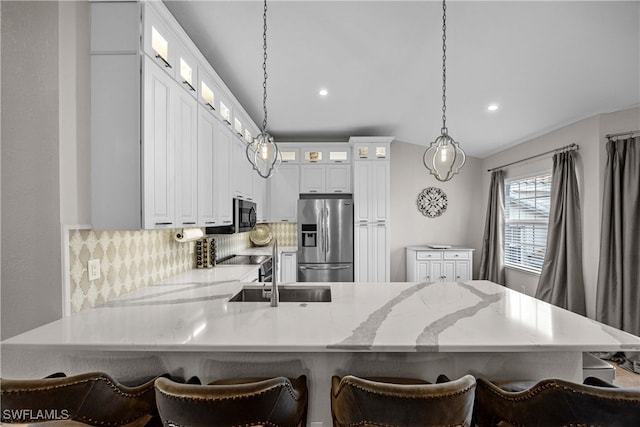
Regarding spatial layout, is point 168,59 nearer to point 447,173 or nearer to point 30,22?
point 30,22

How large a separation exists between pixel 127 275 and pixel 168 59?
1418mm

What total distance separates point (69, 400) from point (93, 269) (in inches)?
36.3

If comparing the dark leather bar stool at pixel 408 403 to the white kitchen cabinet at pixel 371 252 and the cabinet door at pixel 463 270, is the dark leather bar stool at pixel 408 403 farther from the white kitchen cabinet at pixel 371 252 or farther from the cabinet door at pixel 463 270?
the cabinet door at pixel 463 270

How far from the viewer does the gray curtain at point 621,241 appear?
2893 millimetres

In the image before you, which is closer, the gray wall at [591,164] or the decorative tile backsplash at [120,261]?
the decorative tile backsplash at [120,261]

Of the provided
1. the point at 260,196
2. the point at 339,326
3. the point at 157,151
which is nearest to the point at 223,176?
the point at 157,151

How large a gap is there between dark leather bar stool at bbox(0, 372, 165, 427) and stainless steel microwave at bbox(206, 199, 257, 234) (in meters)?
2.21

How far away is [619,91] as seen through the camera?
285 centimetres

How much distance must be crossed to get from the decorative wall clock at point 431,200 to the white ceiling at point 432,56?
1552 mm

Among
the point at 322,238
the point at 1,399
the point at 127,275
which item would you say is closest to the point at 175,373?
the point at 1,399

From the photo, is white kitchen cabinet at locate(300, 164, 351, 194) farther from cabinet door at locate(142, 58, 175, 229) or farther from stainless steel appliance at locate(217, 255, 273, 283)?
cabinet door at locate(142, 58, 175, 229)

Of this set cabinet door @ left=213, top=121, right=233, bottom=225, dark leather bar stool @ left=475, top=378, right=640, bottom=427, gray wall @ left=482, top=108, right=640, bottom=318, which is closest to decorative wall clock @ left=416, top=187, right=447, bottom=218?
gray wall @ left=482, top=108, right=640, bottom=318

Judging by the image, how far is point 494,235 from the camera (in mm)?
4902

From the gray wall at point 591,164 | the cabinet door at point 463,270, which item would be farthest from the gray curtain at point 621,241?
the cabinet door at point 463,270
